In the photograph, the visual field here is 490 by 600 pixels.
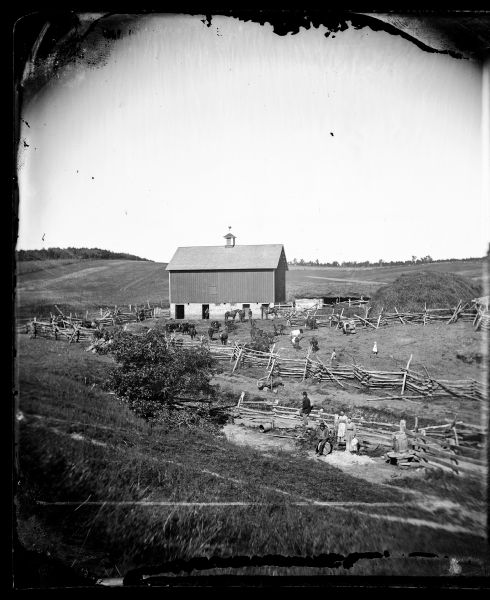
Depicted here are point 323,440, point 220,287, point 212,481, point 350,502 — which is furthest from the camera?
point 220,287

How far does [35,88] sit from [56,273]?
152 cm

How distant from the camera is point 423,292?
3.85 m

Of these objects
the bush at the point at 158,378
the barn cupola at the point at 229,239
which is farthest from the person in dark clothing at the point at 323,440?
the barn cupola at the point at 229,239

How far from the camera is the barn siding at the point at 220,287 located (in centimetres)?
385

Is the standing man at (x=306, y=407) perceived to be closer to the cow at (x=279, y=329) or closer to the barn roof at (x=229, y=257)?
the cow at (x=279, y=329)

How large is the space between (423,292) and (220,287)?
1962mm

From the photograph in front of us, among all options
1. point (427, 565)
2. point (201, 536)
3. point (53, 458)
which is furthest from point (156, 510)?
point (427, 565)

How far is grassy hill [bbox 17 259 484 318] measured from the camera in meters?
3.42

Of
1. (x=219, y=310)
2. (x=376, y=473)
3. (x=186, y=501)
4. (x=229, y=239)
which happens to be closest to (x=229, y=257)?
(x=229, y=239)

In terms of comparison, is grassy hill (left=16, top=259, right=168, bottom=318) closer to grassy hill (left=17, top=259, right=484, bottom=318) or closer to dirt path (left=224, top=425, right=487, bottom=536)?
grassy hill (left=17, top=259, right=484, bottom=318)

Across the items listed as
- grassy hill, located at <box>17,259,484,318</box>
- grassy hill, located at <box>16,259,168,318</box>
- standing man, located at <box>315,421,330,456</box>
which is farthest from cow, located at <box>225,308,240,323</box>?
standing man, located at <box>315,421,330,456</box>

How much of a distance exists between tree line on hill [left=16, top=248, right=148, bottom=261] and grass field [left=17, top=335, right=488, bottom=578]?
0.74 m

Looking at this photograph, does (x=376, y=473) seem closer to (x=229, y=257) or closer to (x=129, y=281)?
(x=229, y=257)

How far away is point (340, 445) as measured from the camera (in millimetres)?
3486
